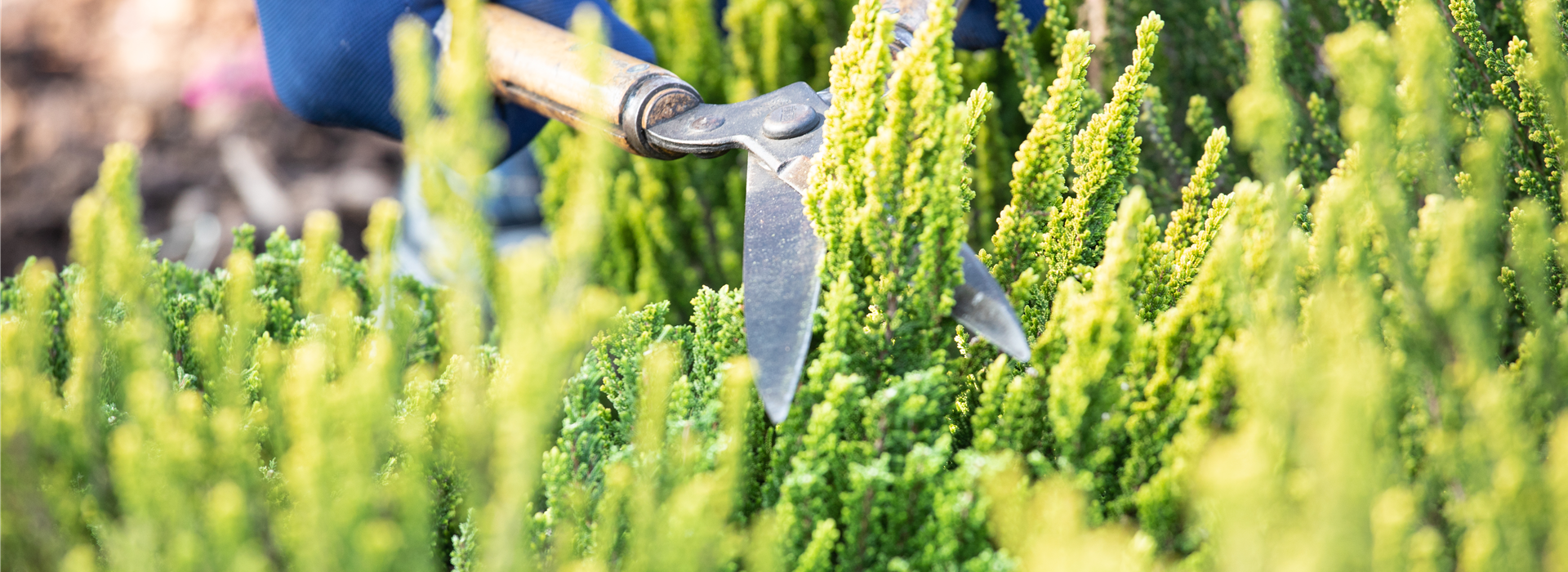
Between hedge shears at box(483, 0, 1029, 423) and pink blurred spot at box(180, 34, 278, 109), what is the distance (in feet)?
9.16

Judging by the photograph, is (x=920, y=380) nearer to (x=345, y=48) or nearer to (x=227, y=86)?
(x=345, y=48)

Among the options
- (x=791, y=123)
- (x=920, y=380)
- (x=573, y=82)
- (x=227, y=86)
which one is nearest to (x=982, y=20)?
(x=791, y=123)

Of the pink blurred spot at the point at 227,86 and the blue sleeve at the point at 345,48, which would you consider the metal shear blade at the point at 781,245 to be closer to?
the blue sleeve at the point at 345,48

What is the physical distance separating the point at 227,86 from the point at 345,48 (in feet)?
9.19

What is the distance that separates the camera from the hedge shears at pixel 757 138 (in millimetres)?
915

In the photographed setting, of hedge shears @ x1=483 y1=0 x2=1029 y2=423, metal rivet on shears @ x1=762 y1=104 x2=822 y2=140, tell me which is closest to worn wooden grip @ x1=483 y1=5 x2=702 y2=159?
hedge shears @ x1=483 y1=0 x2=1029 y2=423

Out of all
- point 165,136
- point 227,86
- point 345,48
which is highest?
point 345,48

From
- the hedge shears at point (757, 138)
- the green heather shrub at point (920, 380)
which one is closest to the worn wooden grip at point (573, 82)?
the hedge shears at point (757, 138)

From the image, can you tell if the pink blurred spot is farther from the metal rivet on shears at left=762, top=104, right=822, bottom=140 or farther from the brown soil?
the metal rivet on shears at left=762, top=104, right=822, bottom=140

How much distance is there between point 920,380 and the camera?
33.8 inches

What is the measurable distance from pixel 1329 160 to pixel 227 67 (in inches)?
157

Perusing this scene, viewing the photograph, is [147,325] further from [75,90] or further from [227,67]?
[75,90]

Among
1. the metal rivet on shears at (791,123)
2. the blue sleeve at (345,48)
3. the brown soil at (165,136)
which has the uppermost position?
the metal rivet on shears at (791,123)

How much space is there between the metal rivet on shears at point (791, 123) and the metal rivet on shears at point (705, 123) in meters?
0.09
